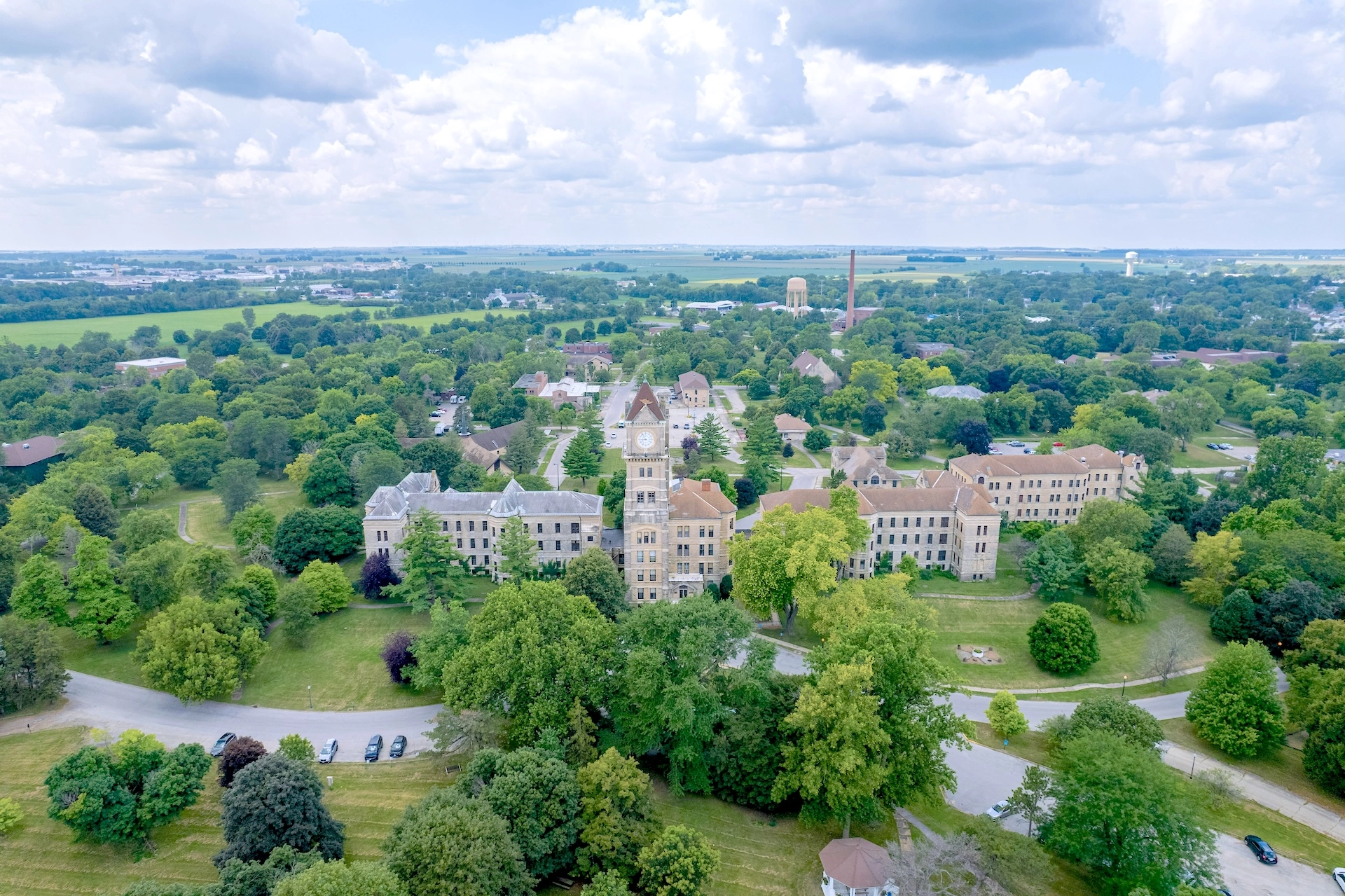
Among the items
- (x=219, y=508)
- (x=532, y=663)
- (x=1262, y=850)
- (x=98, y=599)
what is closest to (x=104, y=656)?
(x=98, y=599)

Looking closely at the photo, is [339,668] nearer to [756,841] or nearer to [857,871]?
[756,841]

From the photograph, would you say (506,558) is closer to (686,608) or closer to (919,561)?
(686,608)

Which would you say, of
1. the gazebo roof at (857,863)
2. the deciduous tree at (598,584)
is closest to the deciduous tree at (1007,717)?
the gazebo roof at (857,863)

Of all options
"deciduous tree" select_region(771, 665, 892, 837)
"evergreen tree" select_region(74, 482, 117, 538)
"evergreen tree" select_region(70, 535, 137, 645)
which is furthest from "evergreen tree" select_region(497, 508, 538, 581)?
"evergreen tree" select_region(74, 482, 117, 538)

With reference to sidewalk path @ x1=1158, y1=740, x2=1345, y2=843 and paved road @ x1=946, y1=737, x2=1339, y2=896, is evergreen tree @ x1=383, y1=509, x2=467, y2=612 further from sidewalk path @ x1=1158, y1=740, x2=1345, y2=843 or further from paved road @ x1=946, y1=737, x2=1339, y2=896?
sidewalk path @ x1=1158, y1=740, x2=1345, y2=843

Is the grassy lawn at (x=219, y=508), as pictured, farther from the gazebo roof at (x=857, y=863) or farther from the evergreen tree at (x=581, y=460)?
the gazebo roof at (x=857, y=863)

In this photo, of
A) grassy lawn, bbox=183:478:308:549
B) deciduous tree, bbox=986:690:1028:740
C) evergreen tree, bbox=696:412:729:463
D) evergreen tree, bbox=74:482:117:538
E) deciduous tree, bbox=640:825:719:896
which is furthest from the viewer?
evergreen tree, bbox=696:412:729:463

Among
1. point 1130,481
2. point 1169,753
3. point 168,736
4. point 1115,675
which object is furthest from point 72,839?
point 1130,481
